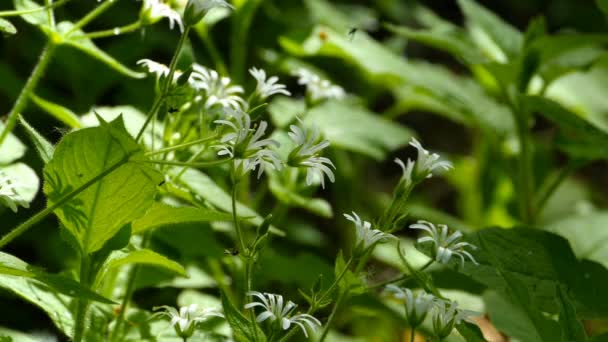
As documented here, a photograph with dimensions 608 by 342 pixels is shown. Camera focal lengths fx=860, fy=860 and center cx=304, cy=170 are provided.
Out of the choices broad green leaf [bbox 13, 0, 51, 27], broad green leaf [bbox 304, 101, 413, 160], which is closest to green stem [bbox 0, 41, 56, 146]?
broad green leaf [bbox 13, 0, 51, 27]

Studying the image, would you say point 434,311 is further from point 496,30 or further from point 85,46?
point 496,30

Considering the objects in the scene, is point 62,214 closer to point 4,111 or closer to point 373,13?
point 4,111

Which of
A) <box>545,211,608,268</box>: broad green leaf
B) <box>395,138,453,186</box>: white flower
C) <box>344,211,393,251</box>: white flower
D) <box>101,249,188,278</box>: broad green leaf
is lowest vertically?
<box>545,211,608,268</box>: broad green leaf

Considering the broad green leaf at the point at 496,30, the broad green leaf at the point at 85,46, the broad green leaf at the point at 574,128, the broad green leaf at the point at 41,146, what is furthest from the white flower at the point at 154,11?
the broad green leaf at the point at 496,30

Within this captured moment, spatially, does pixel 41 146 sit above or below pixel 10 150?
above

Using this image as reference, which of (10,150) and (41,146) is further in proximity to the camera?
(10,150)

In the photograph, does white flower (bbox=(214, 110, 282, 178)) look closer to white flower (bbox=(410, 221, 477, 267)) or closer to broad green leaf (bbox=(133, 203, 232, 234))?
broad green leaf (bbox=(133, 203, 232, 234))

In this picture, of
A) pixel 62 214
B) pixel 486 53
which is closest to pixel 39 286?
pixel 62 214

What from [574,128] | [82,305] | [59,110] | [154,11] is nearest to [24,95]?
[59,110]
